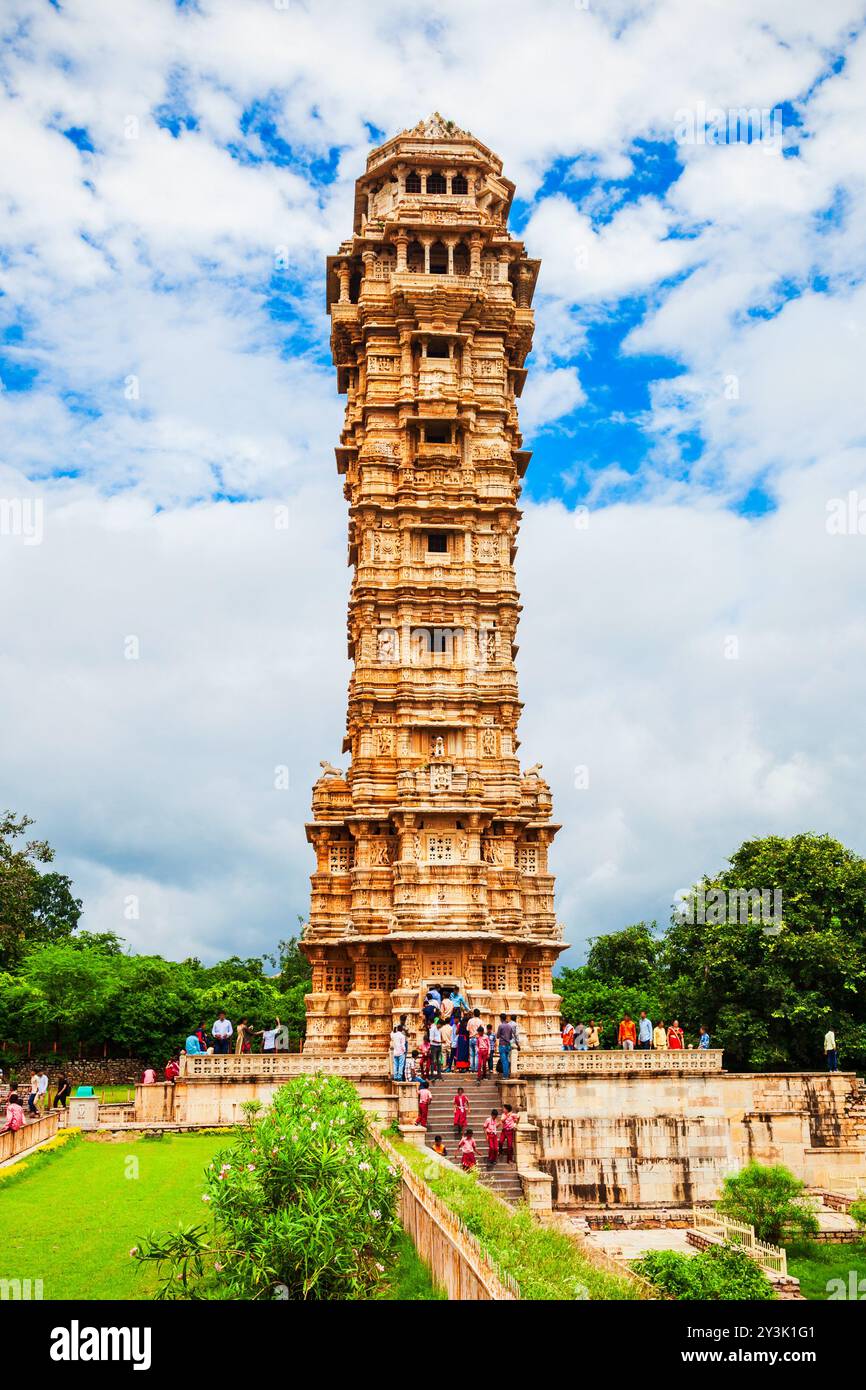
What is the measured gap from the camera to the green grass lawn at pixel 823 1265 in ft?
72.9

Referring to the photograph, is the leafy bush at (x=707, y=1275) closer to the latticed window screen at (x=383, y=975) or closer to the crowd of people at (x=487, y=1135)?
the crowd of people at (x=487, y=1135)

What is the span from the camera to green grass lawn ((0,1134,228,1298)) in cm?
1459

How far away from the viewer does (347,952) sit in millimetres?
40594

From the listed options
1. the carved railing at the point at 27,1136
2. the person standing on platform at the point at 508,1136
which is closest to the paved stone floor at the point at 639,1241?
the person standing on platform at the point at 508,1136

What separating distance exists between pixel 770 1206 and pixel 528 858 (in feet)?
62.8

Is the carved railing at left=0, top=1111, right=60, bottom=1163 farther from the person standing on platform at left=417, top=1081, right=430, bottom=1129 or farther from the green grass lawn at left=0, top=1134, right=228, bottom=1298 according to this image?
the person standing on platform at left=417, top=1081, right=430, bottom=1129

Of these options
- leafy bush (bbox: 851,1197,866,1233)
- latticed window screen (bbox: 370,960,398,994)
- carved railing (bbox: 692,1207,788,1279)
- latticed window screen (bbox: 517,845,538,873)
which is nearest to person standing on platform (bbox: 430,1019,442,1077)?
latticed window screen (bbox: 370,960,398,994)

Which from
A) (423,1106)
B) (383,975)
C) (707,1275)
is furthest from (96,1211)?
(383,975)

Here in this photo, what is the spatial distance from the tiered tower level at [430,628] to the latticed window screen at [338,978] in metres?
0.05

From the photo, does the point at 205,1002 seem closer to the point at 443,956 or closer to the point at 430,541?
the point at 443,956

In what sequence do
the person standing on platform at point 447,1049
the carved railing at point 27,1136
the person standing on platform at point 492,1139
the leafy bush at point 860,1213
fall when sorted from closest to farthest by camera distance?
1. the carved railing at point 27,1136
2. the leafy bush at point 860,1213
3. the person standing on platform at point 492,1139
4. the person standing on platform at point 447,1049

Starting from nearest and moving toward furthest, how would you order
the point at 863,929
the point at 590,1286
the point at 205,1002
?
1. the point at 590,1286
2. the point at 863,929
3. the point at 205,1002
